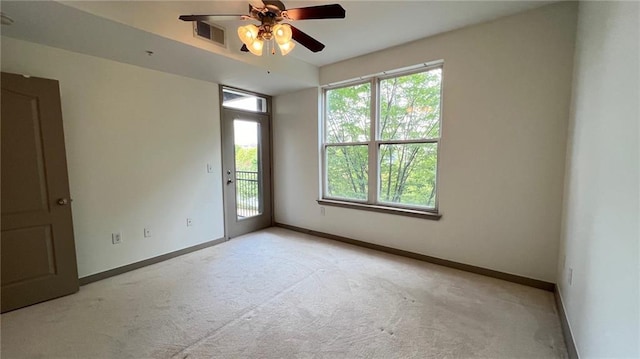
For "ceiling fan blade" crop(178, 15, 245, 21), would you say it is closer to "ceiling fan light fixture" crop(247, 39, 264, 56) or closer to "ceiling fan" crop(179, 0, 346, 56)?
"ceiling fan" crop(179, 0, 346, 56)

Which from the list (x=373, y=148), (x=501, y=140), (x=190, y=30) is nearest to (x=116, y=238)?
(x=190, y=30)

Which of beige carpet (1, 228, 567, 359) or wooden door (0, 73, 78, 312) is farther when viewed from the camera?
wooden door (0, 73, 78, 312)

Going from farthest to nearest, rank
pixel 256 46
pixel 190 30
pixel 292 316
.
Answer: pixel 190 30 → pixel 292 316 → pixel 256 46

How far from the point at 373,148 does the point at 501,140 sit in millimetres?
1494

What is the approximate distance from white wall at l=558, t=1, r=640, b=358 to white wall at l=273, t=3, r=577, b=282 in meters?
0.34

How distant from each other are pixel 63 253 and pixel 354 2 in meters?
3.57

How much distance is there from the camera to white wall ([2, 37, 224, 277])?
106 inches

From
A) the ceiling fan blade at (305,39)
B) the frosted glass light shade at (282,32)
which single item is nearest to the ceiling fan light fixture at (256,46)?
the frosted glass light shade at (282,32)

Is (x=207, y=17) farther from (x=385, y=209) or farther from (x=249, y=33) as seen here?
(x=385, y=209)

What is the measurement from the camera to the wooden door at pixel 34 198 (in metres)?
2.27

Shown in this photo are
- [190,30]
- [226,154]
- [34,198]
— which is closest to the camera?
[34,198]

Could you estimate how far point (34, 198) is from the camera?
2.39 metres

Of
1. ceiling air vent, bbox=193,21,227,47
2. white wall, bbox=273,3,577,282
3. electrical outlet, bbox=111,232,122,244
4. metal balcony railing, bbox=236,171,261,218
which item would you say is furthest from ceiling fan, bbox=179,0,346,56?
metal balcony railing, bbox=236,171,261,218

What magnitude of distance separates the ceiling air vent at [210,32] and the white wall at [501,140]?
1834 mm
